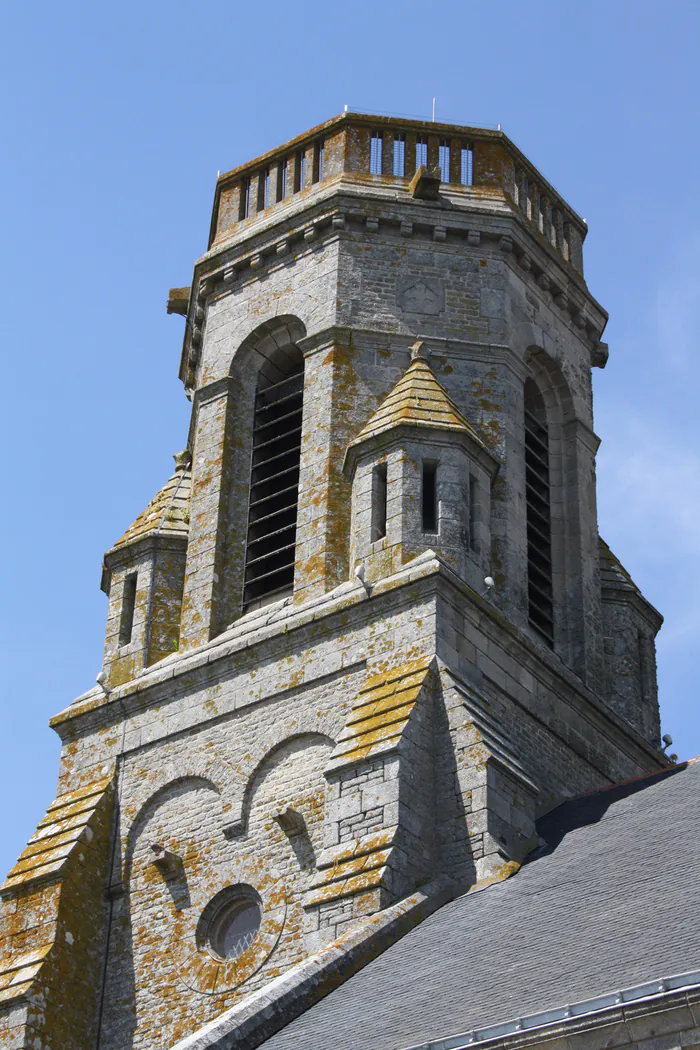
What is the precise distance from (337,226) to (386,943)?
1000 centimetres

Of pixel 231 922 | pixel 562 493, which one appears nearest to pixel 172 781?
pixel 231 922

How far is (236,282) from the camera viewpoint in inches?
946

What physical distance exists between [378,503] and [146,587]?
10.9 ft

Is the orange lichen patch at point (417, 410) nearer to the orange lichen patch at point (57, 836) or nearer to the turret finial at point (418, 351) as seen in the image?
the turret finial at point (418, 351)

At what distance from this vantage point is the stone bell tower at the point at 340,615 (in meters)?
18.0

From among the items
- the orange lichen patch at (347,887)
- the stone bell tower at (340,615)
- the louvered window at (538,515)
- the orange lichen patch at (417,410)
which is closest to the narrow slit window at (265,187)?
the stone bell tower at (340,615)

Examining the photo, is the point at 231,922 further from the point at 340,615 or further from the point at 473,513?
the point at 473,513

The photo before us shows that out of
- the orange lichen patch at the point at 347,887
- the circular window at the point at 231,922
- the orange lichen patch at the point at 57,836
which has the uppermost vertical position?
the orange lichen patch at the point at 57,836

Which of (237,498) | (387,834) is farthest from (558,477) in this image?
(387,834)

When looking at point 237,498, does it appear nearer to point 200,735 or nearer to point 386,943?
point 200,735

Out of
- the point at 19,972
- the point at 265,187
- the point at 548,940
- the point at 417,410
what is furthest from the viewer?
the point at 265,187

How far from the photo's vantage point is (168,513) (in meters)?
22.9

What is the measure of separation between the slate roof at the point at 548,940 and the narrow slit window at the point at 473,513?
3538 mm

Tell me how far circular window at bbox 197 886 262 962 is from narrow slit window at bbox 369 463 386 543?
3840mm
